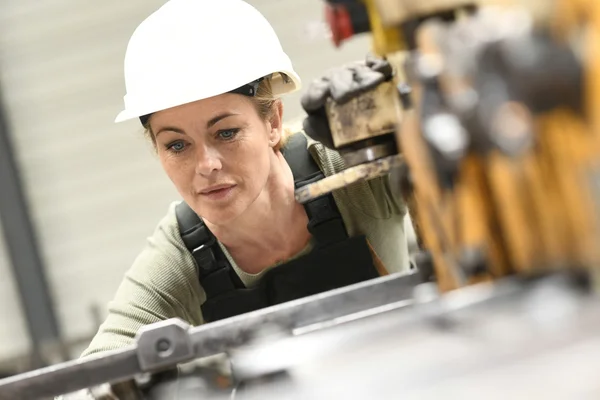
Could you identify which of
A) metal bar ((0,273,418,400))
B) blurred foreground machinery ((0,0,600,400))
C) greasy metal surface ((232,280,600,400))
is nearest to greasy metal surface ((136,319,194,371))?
metal bar ((0,273,418,400))

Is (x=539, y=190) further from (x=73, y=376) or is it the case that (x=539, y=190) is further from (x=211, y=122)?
(x=211, y=122)

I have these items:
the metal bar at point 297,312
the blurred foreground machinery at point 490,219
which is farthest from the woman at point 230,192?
the blurred foreground machinery at point 490,219

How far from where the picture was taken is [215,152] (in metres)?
1.47

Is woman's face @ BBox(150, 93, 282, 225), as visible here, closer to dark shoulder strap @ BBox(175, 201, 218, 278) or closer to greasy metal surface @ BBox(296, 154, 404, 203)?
dark shoulder strap @ BBox(175, 201, 218, 278)

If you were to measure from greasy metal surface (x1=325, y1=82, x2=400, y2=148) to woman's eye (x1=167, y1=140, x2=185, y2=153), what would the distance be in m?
0.58

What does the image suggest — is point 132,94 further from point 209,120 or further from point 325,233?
point 325,233

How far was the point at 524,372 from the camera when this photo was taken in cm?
55

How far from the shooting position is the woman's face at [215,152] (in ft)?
4.78

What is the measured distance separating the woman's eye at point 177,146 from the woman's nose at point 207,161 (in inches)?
2.0

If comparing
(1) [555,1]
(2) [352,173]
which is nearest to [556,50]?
(1) [555,1]

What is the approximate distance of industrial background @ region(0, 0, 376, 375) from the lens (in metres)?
3.58

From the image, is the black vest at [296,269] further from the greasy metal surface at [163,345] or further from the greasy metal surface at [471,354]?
the greasy metal surface at [471,354]

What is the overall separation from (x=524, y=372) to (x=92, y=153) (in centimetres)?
329

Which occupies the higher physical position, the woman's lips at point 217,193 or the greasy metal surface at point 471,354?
the woman's lips at point 217,193
